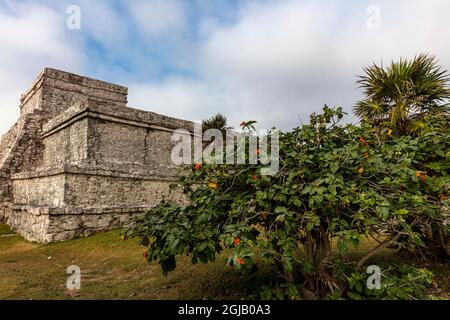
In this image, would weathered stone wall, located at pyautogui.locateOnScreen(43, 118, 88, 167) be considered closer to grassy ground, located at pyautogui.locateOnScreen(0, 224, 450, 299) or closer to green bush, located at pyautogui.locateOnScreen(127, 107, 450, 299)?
grassy ground, located at pyautogui.locateOnScreen(0, 224, 450, 299)

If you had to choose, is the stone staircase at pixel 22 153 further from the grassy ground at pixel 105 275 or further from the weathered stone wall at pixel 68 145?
the grassy ground at pixel 105 275

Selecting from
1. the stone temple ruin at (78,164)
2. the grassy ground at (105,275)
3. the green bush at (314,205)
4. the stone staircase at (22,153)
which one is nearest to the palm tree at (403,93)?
the green bush at (314,205)

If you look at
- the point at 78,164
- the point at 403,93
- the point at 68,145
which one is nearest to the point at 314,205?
the point at 403,93

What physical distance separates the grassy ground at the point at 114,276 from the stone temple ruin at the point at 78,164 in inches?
56.4

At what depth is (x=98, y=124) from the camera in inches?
459

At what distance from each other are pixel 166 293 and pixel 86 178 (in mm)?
6416

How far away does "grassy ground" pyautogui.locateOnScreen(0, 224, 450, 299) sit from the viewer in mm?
4832

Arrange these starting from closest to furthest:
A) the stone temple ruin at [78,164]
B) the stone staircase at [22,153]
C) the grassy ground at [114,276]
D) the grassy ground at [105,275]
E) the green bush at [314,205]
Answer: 1. the green bush at [314,205]
2. the grassy ground at [114,276]
3. the grassy ground at [105,275]
4. the stone temple ruin at [78,164]
5. the stone staircase at [22,153]

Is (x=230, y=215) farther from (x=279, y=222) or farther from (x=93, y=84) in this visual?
(x=93, y=84)

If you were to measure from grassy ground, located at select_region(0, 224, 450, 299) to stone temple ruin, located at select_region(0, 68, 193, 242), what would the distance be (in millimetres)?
1434

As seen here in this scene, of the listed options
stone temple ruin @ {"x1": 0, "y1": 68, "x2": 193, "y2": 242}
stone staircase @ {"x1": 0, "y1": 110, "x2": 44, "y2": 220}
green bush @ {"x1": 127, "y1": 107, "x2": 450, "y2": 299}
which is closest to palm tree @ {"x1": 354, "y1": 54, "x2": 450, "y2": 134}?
green bush @ {"x1": 127, "y1": 107, "x2": 450, "y2": 299}

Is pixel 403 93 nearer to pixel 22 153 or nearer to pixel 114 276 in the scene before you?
pixel 114 276

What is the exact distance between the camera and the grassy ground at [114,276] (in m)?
4.83
